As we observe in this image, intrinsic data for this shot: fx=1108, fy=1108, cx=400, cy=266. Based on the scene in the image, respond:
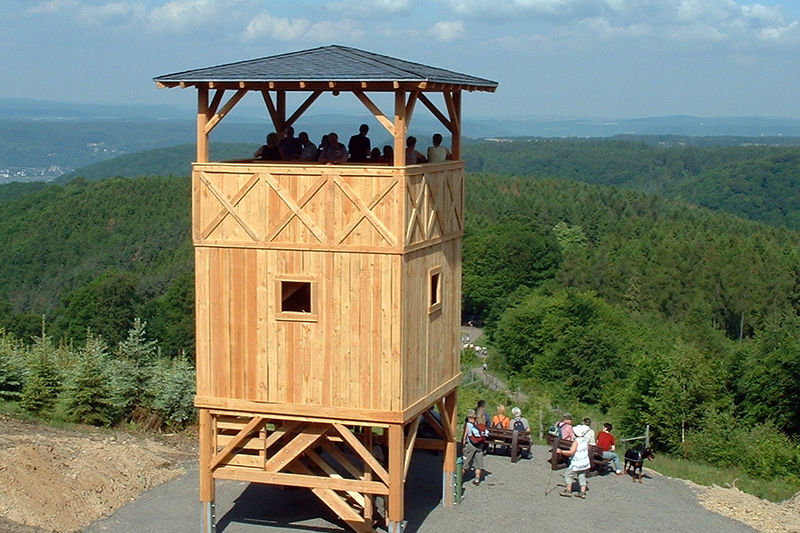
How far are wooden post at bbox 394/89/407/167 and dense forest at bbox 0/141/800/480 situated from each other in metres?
12.0

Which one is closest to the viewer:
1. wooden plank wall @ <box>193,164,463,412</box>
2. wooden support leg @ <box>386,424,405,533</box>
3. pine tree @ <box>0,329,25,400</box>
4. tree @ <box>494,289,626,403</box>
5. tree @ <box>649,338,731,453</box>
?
wooden plank wall @ <box>193,164,463,412</box>

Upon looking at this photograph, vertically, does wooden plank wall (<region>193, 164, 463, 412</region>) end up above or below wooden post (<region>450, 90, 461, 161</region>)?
below

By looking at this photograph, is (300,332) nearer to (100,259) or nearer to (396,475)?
(396,475)

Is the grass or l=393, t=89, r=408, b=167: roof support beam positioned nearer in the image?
l=393, t=89, r=408, b=167: roof support beam

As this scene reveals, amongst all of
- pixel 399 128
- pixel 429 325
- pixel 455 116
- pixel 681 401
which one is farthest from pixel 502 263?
pixel 399 128

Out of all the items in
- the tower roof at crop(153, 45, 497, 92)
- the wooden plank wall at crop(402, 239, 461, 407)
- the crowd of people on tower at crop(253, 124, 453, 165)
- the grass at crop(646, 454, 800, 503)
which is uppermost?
the tower roof at crop(153, 45, 497, 92)

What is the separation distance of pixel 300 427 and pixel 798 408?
105 ft

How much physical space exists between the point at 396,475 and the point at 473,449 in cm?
412

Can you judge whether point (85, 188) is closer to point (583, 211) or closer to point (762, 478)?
point (583, 211)

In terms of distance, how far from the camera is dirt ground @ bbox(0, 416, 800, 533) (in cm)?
1927

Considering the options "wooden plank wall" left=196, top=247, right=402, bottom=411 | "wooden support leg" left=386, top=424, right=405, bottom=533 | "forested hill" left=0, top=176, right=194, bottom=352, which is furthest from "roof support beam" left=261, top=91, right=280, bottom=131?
"forested hill" left=0, top=176, right=194, bottom=352

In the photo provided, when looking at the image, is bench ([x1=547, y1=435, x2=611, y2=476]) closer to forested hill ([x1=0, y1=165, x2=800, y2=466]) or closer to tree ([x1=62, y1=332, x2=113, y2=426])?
tree ([x1=62, y1=332, x2=113, y2=426])

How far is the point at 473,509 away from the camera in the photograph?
20.7 m

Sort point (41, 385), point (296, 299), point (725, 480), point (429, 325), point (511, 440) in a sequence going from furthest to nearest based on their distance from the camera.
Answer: point (41, 385) < point (725, 480) < point (511, 440) < point (296, 299) < point (429, 325)
